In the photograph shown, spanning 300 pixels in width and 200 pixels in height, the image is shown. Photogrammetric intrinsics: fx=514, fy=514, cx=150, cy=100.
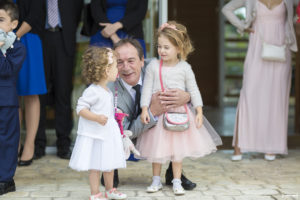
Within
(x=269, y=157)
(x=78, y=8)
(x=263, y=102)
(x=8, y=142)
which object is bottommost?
(x=269, y=157)

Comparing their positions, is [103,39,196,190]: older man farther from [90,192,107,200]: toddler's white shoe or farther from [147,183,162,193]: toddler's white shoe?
[90,192,107,200]: toddler's white shoe

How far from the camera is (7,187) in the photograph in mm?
3344

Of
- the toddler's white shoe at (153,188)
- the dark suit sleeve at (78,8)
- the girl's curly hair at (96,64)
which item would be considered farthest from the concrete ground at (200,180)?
the dark suit sleeve at (78,8)

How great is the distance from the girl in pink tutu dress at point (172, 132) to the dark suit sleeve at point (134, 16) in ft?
3.14

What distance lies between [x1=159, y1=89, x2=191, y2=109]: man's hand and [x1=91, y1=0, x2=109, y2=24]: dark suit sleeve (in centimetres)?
125

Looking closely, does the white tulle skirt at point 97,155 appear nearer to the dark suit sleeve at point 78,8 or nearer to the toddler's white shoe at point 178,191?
the toddler's white shoe at point 178,191

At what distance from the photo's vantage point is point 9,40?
3299 millimetres

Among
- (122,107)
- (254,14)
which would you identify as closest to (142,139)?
(122,107)

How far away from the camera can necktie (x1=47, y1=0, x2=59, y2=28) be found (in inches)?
174

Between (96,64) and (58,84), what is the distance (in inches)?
64.2

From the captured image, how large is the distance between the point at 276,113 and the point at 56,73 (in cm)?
199

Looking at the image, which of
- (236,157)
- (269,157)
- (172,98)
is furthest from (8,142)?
(269,157)

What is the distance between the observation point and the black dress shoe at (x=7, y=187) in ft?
10.8

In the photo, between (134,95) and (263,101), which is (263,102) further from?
(134,95)
